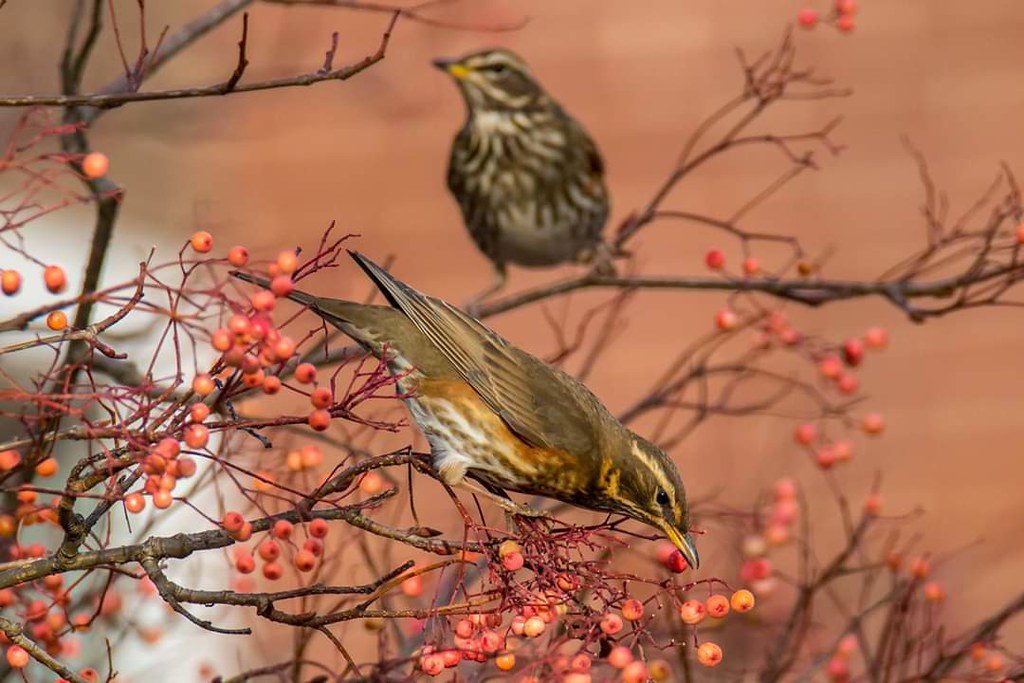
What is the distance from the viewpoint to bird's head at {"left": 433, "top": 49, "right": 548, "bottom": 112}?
6352 millimetres

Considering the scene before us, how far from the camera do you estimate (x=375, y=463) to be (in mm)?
2602

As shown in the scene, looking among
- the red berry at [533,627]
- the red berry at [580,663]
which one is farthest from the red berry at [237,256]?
the red berry at [580,663]

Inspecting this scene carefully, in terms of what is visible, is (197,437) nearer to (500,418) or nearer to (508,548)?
(508,548)

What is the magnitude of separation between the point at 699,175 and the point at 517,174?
183cm

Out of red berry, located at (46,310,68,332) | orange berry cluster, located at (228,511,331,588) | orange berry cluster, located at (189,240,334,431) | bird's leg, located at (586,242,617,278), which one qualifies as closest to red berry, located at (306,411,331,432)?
orange berry cluster, located at (189,240,334,431)

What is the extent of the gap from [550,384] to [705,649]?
1.48 metres

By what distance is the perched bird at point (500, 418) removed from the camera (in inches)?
148

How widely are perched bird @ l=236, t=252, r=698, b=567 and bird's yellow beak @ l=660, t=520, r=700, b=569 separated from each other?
0.8 inches

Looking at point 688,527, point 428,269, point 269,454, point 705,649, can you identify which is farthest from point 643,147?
point 705,649

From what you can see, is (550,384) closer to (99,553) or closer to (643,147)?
(99,553)

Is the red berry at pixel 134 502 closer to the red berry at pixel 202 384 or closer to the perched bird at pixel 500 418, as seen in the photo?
the red berry at pixel 202 384

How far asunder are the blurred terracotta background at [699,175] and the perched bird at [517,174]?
1351mm

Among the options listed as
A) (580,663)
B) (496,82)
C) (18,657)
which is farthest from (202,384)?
(496,82)

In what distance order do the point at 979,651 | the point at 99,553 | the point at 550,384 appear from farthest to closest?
1. the point at 550,384
2. the point at 979,651
3. the point at 99,553
